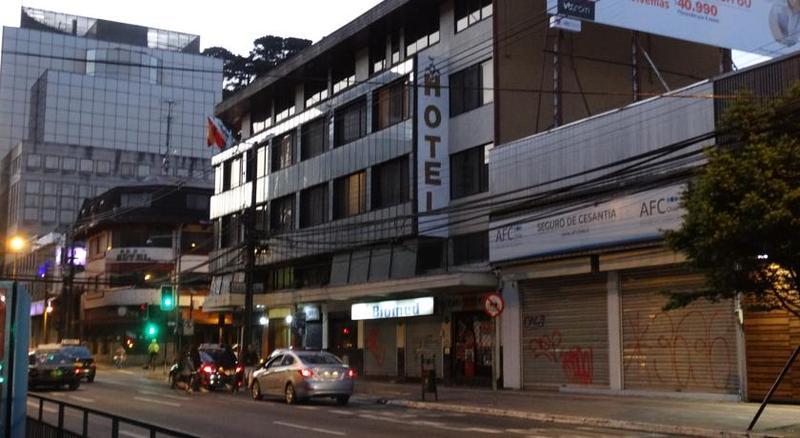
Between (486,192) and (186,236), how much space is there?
154ft

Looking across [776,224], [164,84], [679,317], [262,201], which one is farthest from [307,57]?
[164,84]

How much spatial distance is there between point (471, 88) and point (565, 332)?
10402 mm

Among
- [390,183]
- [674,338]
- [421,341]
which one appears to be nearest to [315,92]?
[390,183]

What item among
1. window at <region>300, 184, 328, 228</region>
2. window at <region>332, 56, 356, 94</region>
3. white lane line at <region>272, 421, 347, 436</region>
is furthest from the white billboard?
window at <region>300, 184, 328, 228</region>

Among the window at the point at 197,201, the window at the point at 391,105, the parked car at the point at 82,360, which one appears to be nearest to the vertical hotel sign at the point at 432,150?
the window at the point at 391,105

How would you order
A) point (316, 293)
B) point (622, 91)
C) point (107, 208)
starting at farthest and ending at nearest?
point (107, 208) < point (316, 293) < point (622, 91)

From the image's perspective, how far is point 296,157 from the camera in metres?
46.1

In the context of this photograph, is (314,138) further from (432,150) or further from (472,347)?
(472,347)

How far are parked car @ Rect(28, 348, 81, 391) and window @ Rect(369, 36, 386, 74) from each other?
1773 centimetres

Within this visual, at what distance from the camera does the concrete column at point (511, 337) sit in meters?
30.0

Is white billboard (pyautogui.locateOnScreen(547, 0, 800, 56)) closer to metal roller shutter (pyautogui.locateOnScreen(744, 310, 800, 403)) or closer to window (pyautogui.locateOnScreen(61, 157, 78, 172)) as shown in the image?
metal roller shutter (pyautogui.locateOnScreen(744, 310, 800, 403))

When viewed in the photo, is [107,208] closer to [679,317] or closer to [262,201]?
[262,201]

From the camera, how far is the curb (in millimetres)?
16703

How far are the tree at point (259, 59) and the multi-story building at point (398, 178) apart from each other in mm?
43690
